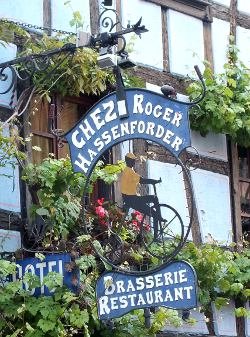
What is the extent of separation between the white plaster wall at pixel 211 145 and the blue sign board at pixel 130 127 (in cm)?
315

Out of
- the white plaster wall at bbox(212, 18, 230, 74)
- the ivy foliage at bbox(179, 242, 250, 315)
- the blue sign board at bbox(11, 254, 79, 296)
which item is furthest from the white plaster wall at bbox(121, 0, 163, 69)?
the blue sign board at bbox(11, 254, 79, 296)

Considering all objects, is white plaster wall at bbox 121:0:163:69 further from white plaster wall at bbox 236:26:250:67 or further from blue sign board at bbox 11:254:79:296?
blue sign board at bbox 11:254:79:296

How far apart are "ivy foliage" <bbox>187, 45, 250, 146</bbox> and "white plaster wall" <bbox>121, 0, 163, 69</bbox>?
52cm

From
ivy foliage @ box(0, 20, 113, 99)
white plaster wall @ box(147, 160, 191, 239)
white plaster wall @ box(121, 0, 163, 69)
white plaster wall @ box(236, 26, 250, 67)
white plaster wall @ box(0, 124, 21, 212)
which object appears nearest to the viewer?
white plaster wall @ box(0, 124, 21, 212)

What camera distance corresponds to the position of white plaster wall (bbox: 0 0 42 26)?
11.4 m

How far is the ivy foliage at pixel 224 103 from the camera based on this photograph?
12766mm

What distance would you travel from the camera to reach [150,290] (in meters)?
9.70

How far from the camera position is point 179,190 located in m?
12.7

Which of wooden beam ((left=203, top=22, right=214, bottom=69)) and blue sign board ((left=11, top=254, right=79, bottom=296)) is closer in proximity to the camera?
blue sign board ((left=11, top=254, right=79, bottom=296))

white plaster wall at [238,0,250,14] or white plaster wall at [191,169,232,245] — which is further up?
white plaster wall at [238,0,250,14]

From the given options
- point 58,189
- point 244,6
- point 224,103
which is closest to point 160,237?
point 58,189

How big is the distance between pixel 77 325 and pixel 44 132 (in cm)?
222

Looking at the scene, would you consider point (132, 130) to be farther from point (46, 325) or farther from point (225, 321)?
point (225, 321)

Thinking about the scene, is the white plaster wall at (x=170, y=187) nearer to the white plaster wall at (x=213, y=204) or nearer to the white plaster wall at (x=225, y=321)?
the white plaster wall at (x=213, y=204)
